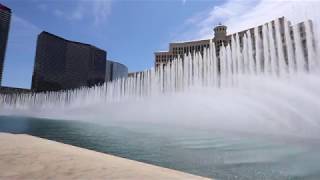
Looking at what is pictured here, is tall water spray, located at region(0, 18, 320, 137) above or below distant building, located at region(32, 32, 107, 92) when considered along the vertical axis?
below

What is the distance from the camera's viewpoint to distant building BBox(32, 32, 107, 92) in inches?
6609

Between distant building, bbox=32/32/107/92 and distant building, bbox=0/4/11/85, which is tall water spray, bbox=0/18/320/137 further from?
distant building, bbox=0/4/11/85

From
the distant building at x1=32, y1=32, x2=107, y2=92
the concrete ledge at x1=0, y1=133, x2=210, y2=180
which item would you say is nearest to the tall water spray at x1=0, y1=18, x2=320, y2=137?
the concrete ledge at x1=0, y1=133, x2=210, y2=180

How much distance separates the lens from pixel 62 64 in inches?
7042

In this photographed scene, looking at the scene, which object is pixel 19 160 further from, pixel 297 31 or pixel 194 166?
pixel 297 31

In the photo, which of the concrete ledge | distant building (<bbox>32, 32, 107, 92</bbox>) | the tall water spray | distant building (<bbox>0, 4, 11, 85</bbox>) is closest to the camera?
the concrete ledge

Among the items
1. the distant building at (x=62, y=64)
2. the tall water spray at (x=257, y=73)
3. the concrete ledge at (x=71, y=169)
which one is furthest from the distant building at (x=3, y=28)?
the concrete ledge at (x=71, y=169)

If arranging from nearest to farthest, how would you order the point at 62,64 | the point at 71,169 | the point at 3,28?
the point at 71,169, the point at 62,64, the point at 3,28

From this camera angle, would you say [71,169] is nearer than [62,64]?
Yes

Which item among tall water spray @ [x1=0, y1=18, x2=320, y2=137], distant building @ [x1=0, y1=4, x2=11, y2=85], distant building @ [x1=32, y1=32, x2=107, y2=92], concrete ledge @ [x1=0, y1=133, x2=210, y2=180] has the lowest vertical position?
concrete ledge @ [x1=0, y1=133, x2=210, y2=180]

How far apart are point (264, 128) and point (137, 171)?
554 inches

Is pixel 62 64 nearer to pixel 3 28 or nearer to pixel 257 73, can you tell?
pixel 3 28

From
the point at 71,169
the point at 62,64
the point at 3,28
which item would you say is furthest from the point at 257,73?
the point at 3,28

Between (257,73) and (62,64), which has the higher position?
(62,64)
